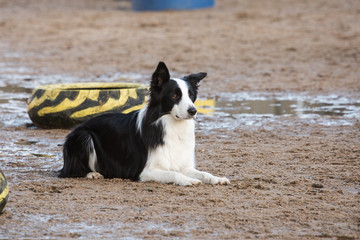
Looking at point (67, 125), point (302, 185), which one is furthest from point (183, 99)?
point (67, 125)

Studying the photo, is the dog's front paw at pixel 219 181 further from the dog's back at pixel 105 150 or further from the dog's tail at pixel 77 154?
the dog's tail at pixel 77 154

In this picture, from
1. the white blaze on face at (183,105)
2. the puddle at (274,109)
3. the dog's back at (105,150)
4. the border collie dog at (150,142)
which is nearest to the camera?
the white blaze on face at (183,105)

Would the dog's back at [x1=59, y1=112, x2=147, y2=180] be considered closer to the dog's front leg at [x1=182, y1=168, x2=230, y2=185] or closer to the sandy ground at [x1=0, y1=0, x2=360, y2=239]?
the sandy ground at [x1=0, y1=0, x2=360, y2=239]

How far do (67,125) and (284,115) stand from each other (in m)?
3.31

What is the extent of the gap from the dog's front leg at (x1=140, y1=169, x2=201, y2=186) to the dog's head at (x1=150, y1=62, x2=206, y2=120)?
0.54m

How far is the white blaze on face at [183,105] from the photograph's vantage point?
21.7 feet

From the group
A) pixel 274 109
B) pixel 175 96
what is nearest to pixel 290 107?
pixel 274 109

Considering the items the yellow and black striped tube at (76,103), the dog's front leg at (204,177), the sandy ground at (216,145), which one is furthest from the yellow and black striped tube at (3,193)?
the yellow and black striped tube at (76,103)

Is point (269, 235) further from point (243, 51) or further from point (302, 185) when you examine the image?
point (243, 51)

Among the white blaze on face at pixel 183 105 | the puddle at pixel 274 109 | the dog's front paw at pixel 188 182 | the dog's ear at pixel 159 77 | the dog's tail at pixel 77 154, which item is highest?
the dog's ear at pixel 159 77

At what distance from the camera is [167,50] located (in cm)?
1794

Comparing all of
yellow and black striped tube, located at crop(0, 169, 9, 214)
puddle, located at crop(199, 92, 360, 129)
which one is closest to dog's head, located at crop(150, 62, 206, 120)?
yellow and black striped tube, located at crop(0, 169, 9, 214)

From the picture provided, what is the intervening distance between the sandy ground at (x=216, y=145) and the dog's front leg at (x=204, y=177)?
0.34ft

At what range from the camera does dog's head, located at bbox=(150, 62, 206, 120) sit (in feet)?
21.7
